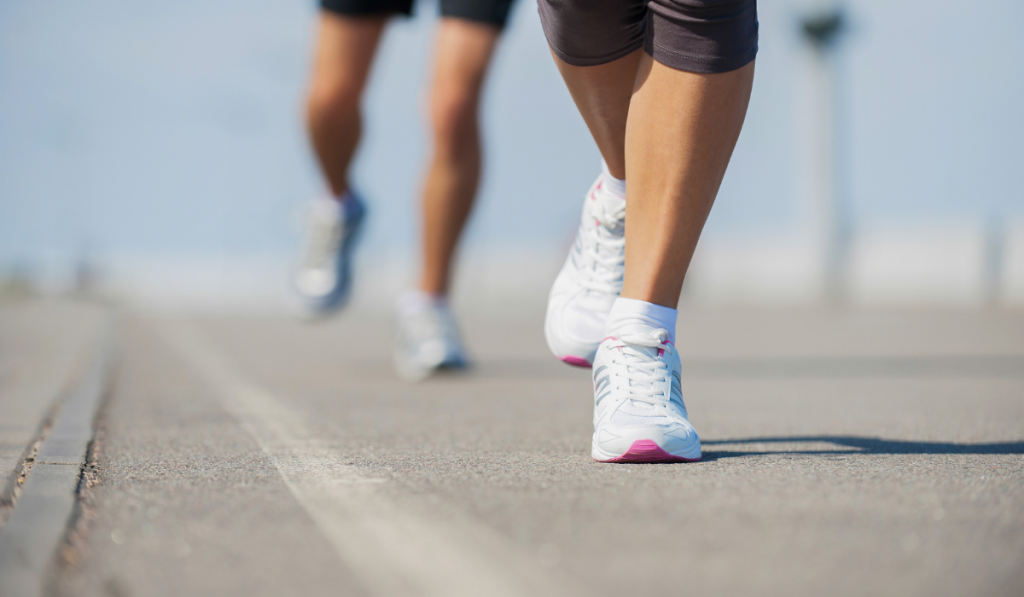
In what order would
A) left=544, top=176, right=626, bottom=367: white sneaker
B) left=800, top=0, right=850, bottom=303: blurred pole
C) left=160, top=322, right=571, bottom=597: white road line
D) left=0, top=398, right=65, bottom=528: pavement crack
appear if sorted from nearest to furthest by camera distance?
left=160, top=322, right=571, bottom=597: white road line, left=0, top=398, right=65, bottom=528: pavement crack, left=544, top=176, right=626, bottom=367: white sneaker, left=800, top=0, right=850, bottom=303: blurred pole

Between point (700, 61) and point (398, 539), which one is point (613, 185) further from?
point (398, 539)

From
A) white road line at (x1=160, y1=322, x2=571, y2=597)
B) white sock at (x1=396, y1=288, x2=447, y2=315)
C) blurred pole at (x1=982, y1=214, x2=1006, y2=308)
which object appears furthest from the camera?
blurred pole at (x1=982, y1=214, x2=1006, y2=308)

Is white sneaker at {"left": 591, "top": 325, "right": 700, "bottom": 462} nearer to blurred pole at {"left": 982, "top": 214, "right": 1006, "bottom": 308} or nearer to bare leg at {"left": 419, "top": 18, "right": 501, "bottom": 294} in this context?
bare leg at {"left": 419, "top": 18, "right": 501, "bottom": 294}

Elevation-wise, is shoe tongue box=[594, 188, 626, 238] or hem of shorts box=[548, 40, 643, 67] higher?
hem of shorts box=[548, 40, 643, 67]

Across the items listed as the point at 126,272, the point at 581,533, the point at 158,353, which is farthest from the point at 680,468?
the point at 126,272

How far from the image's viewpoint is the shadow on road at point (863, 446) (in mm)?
1536

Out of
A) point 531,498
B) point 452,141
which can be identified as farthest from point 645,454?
point 452,141

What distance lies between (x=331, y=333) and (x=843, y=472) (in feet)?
18.1

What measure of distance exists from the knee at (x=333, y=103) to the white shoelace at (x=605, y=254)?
1583 millimetres

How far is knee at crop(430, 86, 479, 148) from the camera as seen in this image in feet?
10.0

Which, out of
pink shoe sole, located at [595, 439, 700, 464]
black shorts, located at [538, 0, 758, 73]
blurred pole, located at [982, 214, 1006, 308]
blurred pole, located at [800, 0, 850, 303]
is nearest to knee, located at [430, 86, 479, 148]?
black shorts, located at [538, 0, 758, 73]

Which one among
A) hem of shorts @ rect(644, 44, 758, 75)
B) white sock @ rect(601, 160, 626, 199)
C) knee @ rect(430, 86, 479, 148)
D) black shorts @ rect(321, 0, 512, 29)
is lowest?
white sock @ rect(601, 160, 626, 199)

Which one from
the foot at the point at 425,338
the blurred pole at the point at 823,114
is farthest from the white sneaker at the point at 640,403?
the blurred pole at the point at 823,114

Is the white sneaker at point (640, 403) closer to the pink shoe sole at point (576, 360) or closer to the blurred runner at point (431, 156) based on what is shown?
the pink shoe sole at point (576, 360)
